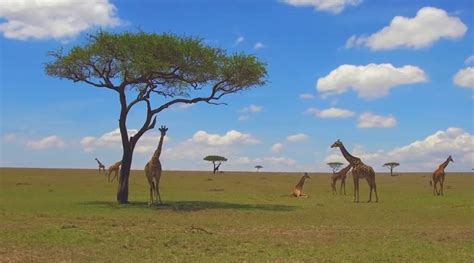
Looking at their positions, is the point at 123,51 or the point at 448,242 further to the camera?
the point at 123,51

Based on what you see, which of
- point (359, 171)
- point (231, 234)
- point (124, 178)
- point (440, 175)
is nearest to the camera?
point (231, 234)

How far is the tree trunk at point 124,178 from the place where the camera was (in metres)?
30.2

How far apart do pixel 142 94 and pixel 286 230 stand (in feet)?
49.8

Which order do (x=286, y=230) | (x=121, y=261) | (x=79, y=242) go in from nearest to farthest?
1. (x=121, y=261)
2. (x=79, y=242)
3. (x=286, y=230)

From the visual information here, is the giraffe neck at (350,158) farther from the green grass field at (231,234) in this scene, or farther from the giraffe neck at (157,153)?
the giraffe neck at (157,153)

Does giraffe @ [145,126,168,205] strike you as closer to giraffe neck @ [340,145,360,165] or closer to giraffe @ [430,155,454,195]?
giraffe neck @ [340,145,360,165]

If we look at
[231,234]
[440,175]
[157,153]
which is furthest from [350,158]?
[231,234]

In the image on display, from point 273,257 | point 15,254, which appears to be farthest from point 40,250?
point 273,257

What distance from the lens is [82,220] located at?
21.2 m

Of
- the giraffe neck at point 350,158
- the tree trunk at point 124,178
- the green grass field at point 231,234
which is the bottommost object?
the green grass field at point 231,234

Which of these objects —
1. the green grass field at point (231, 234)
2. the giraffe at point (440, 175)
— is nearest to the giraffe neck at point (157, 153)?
the green grass field at point (231, 234)

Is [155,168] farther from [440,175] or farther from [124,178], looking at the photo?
[440,175]

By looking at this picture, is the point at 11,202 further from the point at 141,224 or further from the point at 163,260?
the point at 163,260

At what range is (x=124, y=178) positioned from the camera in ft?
99.8
